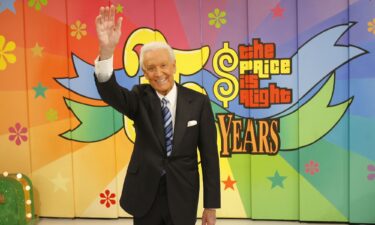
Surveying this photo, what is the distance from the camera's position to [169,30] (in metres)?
3.22

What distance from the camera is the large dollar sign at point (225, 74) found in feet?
10.4

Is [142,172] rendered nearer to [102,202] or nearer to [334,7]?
[102,202]

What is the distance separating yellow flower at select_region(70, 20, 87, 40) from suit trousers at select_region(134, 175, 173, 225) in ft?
6.54

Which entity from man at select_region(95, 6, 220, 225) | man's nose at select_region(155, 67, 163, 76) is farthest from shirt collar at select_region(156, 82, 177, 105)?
man's nose at select_region(155, 67, 163, 76)

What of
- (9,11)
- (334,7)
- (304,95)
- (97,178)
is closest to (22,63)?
(9,11)

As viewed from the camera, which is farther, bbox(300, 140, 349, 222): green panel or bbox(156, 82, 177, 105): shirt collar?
bbox(300, 140, 349, 222): green panel

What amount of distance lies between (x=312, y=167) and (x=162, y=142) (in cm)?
185

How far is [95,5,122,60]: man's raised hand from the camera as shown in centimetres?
152

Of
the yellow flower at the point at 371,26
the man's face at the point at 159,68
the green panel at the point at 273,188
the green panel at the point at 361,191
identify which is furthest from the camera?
the green panel at the point at 273,188

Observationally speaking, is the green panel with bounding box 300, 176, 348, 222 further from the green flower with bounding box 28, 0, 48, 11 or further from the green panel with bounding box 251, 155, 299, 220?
the green flower with bounding box 28, 0, 48, 11

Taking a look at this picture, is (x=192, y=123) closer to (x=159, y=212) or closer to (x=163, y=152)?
(x=163, y=152)

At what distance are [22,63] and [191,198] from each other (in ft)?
7.51

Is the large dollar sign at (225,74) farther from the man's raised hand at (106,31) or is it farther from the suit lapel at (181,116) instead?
the man's raised hand at (106,31)

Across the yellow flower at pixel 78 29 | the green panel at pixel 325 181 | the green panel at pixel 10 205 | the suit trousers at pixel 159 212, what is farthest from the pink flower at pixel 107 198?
the suit trousers at pixel 159 212
